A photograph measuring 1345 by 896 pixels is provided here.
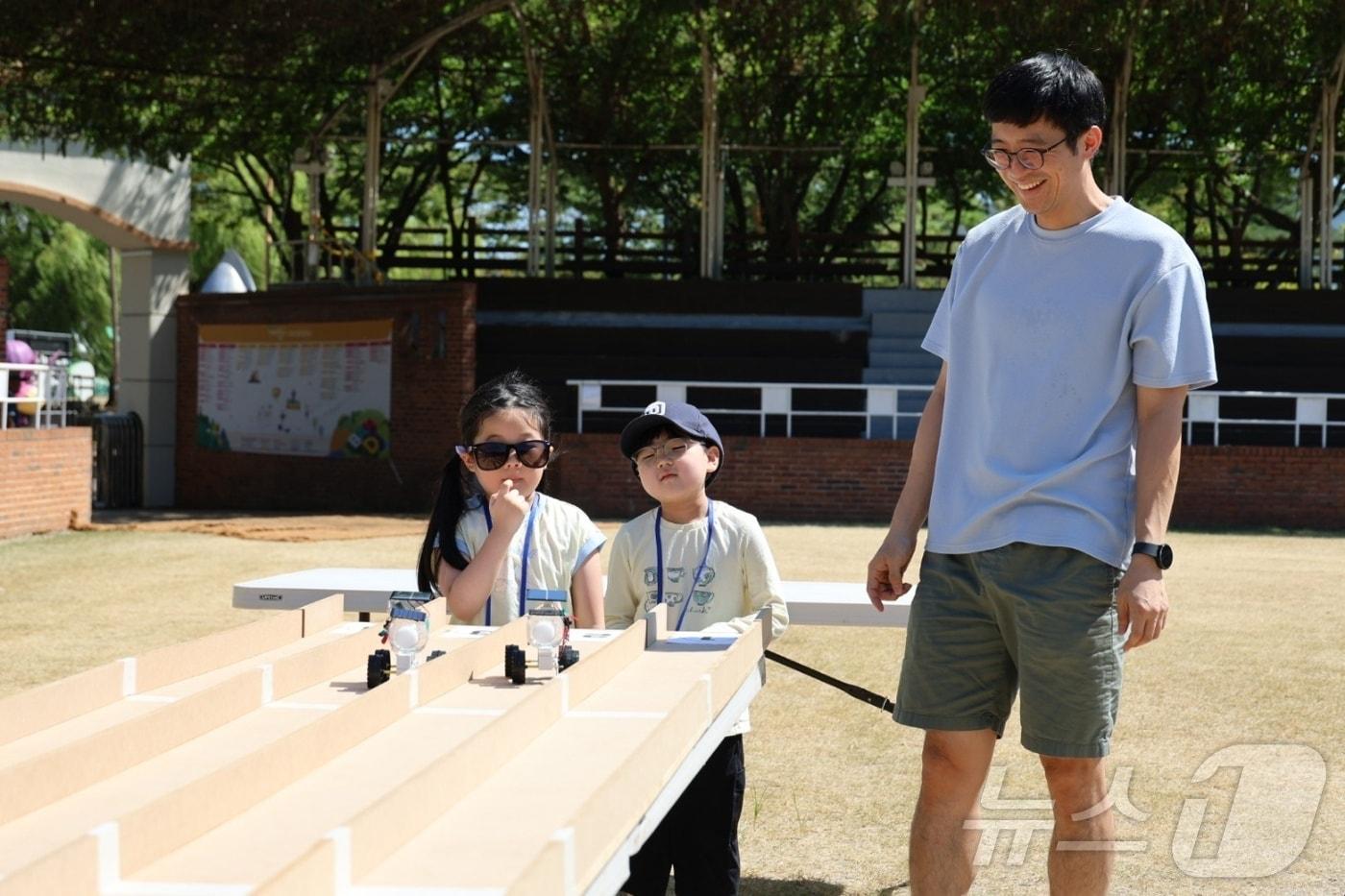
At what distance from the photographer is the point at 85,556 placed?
14055 millimetres

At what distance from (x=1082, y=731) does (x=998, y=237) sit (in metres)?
1.02

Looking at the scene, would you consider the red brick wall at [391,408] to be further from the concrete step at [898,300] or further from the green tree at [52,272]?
the green tree at [52,272]

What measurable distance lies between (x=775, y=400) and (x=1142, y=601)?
59.0 feet

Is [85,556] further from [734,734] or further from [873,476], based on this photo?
[734,734]

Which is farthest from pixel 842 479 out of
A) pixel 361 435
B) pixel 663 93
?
pixel 663 93

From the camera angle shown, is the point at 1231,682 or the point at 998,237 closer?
the point at 998,237

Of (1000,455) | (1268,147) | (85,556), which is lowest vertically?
(85,556)

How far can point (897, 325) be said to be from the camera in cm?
2377

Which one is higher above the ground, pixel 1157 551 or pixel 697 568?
pixel 1157 551

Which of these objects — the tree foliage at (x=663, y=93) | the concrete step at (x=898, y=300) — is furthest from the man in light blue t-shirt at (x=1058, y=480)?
the concrete step at (x=898, y=300)

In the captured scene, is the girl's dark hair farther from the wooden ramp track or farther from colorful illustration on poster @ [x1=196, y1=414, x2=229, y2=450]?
colorful illustration on poster @ [x1=196, y1=414, x2=229, y2=450]

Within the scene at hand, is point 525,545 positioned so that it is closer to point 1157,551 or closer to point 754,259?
point 1157,551

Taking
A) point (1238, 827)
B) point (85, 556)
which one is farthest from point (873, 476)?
point (1238, 827)

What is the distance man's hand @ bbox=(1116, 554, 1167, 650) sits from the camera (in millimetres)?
3076
